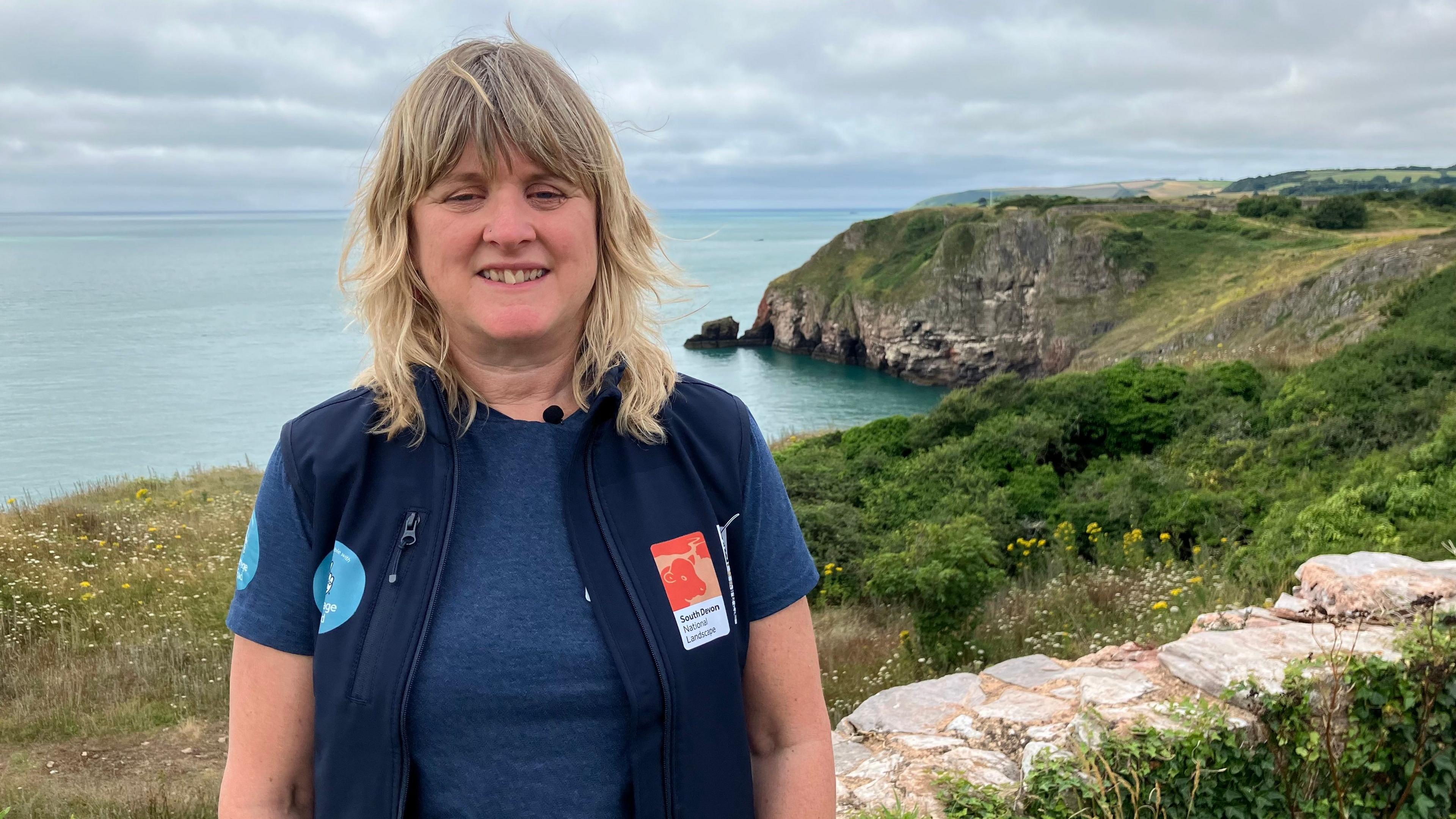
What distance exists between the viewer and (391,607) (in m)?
1.41

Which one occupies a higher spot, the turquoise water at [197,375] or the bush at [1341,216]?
the bush at [1341,216]

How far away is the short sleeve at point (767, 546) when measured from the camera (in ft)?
5.24

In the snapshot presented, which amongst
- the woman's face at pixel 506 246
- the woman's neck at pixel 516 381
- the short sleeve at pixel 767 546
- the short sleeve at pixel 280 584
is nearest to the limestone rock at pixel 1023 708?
the short sleeve at pixel 767 546

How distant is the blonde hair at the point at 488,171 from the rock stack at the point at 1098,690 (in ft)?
6.80

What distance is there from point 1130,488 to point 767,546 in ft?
34.2

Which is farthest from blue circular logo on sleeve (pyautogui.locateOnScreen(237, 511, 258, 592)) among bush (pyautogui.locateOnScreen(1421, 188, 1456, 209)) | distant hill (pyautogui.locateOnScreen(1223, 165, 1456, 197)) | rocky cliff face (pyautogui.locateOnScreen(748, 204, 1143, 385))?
distant hill (pyautogui.locateOnScreen(1223, 165, 1456, 197))

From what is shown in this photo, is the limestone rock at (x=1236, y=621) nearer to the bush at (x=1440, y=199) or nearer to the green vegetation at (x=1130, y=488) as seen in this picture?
the green vegetation at (x=1130, y=488)

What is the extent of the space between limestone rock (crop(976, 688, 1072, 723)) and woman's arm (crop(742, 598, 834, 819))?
236 centimetres

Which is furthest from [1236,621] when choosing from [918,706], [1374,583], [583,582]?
[583,582]

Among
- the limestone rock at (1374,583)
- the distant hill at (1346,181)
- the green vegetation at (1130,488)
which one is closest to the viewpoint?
the limestone rock at (1374,583)

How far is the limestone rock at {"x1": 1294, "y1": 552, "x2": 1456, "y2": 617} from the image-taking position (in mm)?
4168

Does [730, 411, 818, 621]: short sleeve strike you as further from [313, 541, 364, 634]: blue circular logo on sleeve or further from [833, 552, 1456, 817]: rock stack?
[833, 552, 1456, 817]: rock stack

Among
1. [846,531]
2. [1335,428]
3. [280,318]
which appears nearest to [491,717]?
[846,531]

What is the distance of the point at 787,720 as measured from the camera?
165cm
